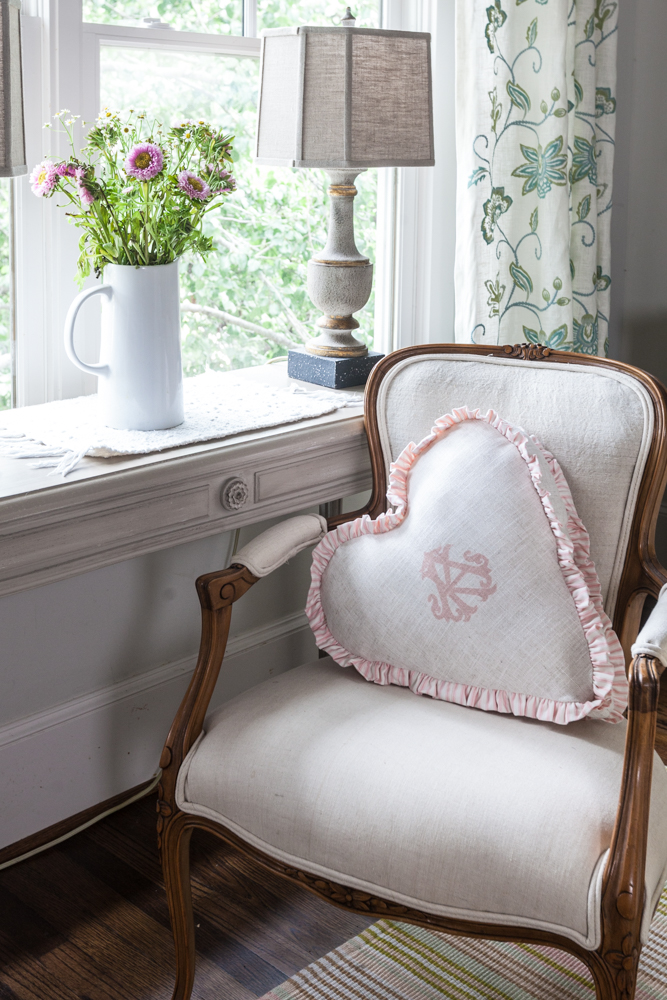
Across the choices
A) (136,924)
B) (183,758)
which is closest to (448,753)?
(183,758)

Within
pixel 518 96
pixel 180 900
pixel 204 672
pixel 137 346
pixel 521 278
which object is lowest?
pixel 180 900

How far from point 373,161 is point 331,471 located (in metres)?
0.55

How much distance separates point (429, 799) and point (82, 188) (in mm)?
1023

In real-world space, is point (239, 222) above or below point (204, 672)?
above

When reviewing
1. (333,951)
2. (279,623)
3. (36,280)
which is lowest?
(333,951)

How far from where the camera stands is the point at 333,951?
150cm

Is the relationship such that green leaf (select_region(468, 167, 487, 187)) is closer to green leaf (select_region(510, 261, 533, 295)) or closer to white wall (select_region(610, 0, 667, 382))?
green leaf (select_region(510, 261, 533, 295))

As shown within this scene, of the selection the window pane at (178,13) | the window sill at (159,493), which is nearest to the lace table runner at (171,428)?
the window sill at (159,493)

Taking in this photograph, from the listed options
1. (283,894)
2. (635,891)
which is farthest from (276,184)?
(635,891)

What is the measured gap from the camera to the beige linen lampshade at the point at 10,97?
0.83m

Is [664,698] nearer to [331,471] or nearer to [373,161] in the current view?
[331,471]

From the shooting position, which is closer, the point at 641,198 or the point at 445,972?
the point at 445,972

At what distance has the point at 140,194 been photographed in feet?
4.87

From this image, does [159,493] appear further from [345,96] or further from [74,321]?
[345,96]
